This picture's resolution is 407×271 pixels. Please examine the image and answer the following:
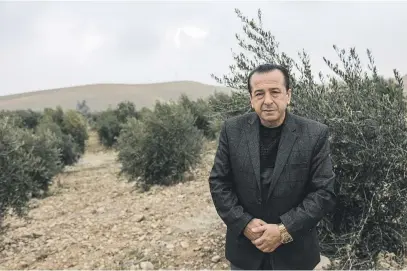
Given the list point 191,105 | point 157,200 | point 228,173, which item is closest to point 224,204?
point 228,173

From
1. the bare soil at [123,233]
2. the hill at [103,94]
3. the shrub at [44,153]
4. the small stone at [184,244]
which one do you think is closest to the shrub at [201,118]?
the shrub at [44,153]

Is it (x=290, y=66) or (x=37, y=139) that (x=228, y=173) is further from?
(x=37, y=139)

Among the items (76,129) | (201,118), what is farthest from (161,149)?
(76,129)

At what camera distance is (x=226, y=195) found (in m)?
2.53

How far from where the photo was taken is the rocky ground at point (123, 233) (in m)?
5.23

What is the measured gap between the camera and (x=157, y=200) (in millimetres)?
8664

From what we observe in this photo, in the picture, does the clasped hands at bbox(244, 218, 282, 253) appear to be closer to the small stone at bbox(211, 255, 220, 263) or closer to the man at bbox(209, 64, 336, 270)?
the man at bbox(209, 64, 336, 270)

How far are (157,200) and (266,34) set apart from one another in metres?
4.78

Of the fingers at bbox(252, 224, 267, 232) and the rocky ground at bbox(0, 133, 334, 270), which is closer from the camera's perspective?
the fingers at bbox(252, 224, 267, 232)

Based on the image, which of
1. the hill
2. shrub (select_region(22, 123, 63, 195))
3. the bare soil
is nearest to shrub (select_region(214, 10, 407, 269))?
the bare soil

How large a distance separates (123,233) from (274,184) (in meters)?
4.59

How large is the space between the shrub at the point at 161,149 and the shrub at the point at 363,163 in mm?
7044

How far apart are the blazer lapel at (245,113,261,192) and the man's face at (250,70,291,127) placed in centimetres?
11

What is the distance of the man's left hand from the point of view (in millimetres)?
2363
